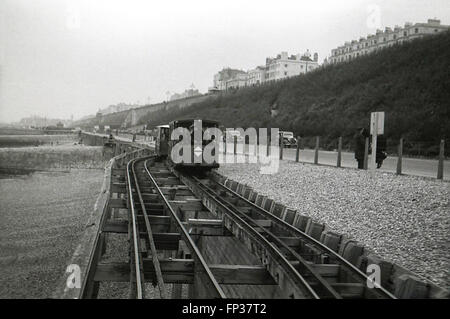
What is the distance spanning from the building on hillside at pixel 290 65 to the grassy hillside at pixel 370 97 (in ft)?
198

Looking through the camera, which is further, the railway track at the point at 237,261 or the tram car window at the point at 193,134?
the tram car window at the point at 193,134

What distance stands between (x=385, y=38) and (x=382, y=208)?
3920 inches

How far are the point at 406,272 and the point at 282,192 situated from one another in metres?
8.98

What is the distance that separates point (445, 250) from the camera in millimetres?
7656

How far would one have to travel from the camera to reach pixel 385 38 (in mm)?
101812

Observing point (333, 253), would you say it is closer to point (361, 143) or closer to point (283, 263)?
point (283, 263)

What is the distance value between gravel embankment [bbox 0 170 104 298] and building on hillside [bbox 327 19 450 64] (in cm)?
6497

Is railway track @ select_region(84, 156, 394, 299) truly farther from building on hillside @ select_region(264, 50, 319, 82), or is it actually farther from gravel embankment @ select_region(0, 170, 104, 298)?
building on hillside @ select_region(264, 50, 319, 82)

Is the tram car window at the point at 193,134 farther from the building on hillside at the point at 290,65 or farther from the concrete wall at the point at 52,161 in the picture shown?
the building on hillside at the point at 290,65

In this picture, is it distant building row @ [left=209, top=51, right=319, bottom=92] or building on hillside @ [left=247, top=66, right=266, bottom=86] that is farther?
building on hillside @ [left=247, top=66, right=266, bottom=86]

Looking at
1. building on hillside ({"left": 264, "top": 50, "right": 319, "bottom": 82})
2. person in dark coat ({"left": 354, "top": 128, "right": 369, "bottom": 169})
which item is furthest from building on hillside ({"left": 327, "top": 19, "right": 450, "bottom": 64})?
person in dark coat ({"left": 354, "top": 128, "right": 369, "bottom": 169})

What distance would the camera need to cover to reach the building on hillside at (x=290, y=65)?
4961 inches

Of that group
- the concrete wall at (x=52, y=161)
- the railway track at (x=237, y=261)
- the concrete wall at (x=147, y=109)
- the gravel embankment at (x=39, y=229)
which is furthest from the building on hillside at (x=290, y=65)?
the railway track at (x=237, y=261)

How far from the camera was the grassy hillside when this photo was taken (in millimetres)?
32250
